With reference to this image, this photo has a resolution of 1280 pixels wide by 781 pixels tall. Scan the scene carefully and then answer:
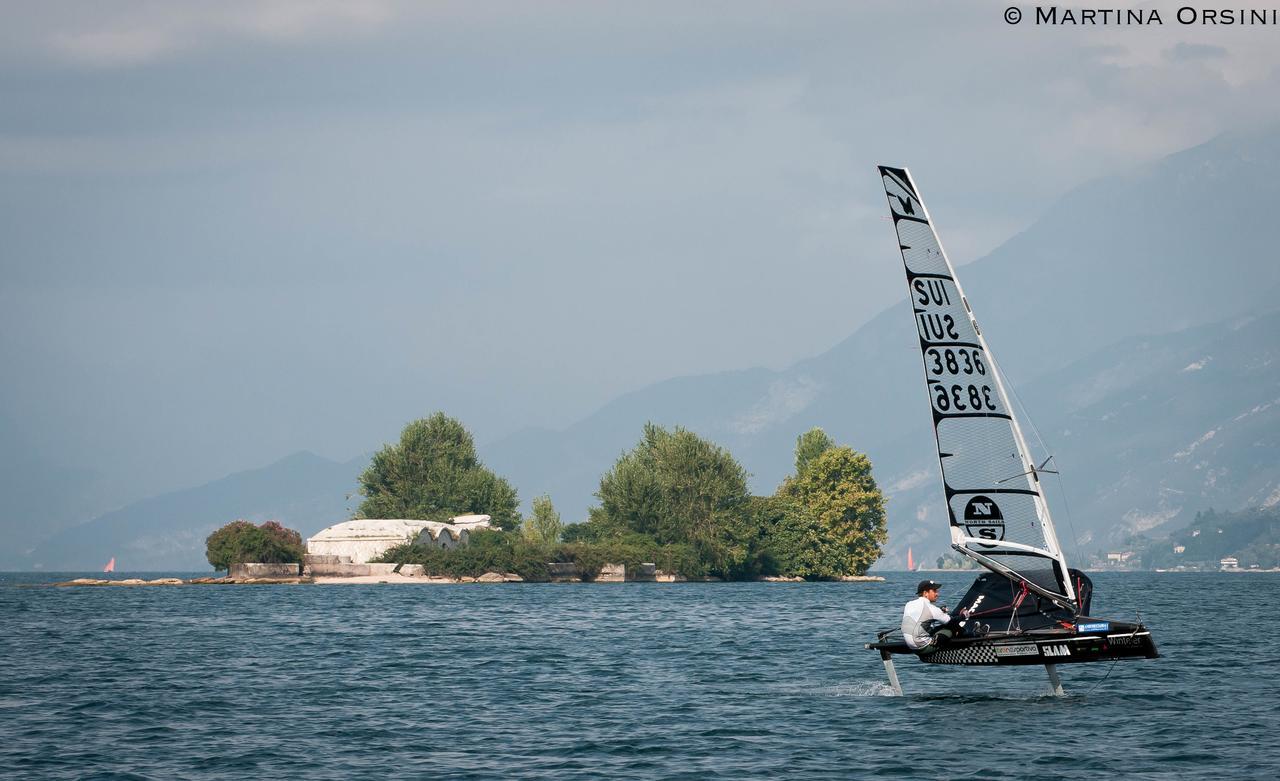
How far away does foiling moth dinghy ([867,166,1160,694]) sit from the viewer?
38.1m

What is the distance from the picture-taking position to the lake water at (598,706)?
29203 millimetres

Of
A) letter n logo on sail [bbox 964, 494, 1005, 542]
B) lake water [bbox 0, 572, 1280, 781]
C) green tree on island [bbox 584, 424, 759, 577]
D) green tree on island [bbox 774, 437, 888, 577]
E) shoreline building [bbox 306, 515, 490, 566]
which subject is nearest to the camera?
lake water [bbox 0, 572, 1280, 781]

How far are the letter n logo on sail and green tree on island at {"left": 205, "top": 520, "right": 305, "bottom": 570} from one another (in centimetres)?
12063

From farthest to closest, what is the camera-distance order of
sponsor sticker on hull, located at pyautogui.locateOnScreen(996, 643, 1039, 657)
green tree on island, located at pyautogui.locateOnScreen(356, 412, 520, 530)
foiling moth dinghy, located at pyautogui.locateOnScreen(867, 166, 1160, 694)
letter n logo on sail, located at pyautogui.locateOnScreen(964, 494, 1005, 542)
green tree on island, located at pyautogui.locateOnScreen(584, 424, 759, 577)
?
green tree on island, located at pyautogui.locateOnScreen(356, 412, 520, 530)
green tree on island, located at pyautogui.locateOnScreen(584, 424, 759, 577)
letter n logo on sail, located at pyautogui.locateOnScreen(964, 494, 1005, 542)
foiling moth dinghy, located at pyautogui.locateOnScreen(867, 166, 1160, 694)
sponsor sticker on hull, located at pyautogui.locateOnScreen(996, 643, 1039, 657)

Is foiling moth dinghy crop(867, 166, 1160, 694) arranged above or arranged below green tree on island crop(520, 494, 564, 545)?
below

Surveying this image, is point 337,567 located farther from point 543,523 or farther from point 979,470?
point 979,470

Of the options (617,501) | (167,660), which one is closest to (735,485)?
(617,501)

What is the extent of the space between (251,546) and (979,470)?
12204 centimetres

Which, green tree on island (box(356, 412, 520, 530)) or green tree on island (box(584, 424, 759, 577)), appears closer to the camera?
green tree on island (box(584, 424, 759, 577))

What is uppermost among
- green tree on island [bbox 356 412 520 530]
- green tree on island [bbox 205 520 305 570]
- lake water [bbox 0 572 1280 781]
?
green tree on island [bbox 356 412 520 530]

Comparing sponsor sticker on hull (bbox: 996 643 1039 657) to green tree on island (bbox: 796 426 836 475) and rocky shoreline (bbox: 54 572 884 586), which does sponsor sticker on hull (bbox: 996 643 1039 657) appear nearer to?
rocky shoreline (bbox: 54 572 884 586)

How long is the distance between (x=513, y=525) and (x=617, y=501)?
21669mm

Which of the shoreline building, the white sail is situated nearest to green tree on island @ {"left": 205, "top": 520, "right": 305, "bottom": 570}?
the shoreline building

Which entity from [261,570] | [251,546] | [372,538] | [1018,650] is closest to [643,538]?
[372,538]
